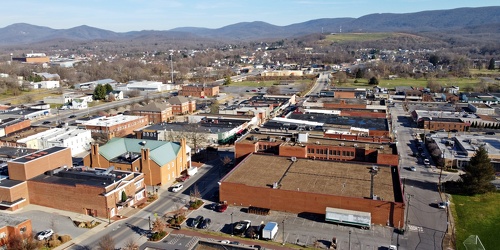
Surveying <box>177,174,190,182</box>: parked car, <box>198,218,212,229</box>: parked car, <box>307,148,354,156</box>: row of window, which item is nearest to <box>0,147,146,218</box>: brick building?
<box>177,174,190,182</box>: parked car

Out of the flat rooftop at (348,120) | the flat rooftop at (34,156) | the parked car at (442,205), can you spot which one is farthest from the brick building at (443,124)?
the flat rooftop at (34,156)

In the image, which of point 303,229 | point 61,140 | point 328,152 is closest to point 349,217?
point 303,229

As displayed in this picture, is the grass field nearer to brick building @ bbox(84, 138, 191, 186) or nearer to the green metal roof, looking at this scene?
brick building @ bbox(84, 138, 191, 186)

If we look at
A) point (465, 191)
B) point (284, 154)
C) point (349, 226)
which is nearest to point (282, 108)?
point (284, 154)

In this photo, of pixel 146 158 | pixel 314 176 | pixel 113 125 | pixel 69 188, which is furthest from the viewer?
pixel 113 125

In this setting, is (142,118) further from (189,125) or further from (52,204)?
(52,204)

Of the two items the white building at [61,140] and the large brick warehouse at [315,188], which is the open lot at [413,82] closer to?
the white building at [61,140]

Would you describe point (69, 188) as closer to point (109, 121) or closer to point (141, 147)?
point (141, 147)
